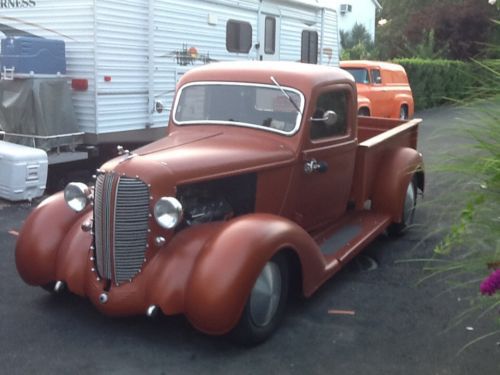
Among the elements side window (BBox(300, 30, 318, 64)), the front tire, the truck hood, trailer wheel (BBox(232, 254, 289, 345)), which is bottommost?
trailer wheel (BBox(232, 254, 289, 345))

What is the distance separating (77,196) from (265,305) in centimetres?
146

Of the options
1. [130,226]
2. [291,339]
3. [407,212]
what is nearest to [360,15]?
[407,212]

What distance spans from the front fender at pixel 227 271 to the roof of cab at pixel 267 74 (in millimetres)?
1633

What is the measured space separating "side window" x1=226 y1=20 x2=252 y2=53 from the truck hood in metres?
5.89

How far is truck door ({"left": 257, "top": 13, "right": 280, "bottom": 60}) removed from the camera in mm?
11640

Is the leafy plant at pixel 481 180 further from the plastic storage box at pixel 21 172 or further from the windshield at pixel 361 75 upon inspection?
the windshield at pixel 361 75

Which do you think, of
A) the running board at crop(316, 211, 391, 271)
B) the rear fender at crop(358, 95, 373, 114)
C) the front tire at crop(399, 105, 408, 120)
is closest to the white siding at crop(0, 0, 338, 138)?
the running board at crop(316, 211, 391, 271)

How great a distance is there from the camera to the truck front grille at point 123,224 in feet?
13.5

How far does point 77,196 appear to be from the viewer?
15.1 feet

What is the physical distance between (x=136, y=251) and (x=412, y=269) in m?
2.69

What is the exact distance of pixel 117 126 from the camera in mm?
9070

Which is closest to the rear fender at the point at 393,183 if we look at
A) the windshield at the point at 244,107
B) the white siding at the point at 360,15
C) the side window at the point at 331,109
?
the side window at the point at 331,109

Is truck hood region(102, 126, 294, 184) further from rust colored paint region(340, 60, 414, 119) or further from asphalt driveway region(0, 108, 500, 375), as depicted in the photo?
rust colored paint region(340, 60, 414, 119)

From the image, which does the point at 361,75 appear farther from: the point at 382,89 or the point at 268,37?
the point at 268,37
